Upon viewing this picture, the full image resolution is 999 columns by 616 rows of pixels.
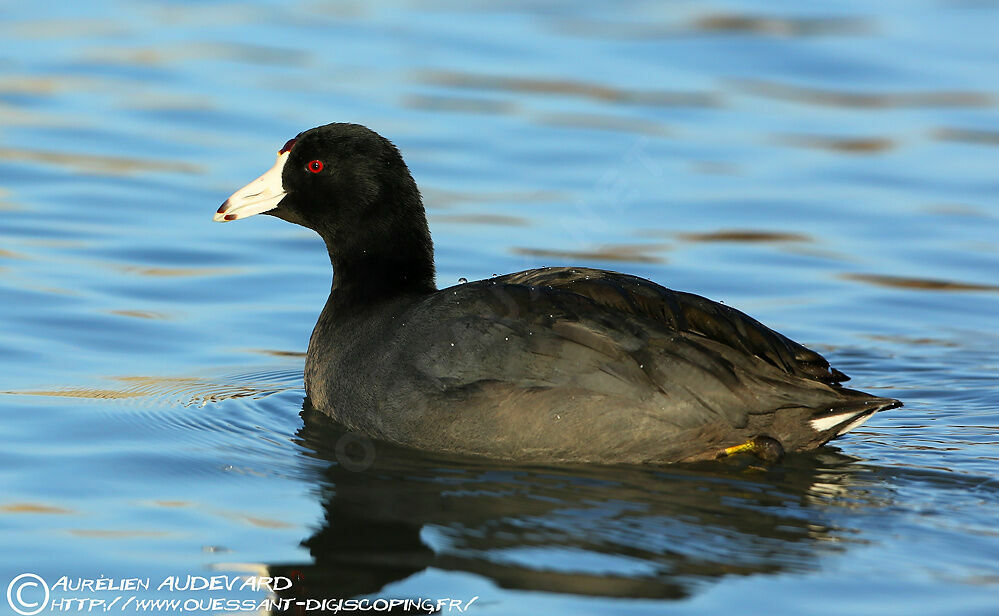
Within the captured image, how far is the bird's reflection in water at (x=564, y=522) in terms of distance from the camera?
5172 millimetres

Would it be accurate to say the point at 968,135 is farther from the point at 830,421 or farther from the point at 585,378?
the point at 585,378

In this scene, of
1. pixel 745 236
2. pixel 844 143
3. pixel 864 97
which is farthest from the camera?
pixel 864 97

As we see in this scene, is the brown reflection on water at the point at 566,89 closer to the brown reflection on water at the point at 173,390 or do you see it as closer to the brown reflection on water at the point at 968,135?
the brown reflection on water at the point at 968,135

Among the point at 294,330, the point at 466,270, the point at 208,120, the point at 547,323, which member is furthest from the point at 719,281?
the point at 208,120

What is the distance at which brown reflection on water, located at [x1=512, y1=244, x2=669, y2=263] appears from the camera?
1009cm

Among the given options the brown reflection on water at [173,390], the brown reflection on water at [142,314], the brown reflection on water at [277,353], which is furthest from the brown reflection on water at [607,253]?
the brown reflection on water at [173,390]

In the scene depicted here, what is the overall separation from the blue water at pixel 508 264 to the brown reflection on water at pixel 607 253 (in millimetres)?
27

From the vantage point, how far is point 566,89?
549 inches

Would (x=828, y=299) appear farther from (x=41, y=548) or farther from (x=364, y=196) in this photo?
(x=41, y=548)

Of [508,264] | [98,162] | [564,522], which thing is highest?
[98,162]

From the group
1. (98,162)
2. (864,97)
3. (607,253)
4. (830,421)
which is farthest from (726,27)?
(830,421)

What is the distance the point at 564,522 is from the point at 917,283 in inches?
193

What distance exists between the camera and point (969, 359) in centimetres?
822

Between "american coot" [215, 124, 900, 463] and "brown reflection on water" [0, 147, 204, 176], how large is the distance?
5.43 metres
